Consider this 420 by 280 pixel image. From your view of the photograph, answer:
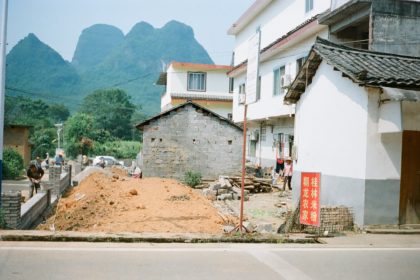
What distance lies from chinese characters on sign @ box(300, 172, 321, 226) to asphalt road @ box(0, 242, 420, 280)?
1184mm

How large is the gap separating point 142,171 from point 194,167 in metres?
2.98

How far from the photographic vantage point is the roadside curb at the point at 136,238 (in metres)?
7.33

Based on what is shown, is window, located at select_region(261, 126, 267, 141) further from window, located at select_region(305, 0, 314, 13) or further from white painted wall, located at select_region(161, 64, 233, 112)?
white painted wall, located at select_region(161, 64, 233, 112)

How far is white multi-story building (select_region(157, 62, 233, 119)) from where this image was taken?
3553 cm

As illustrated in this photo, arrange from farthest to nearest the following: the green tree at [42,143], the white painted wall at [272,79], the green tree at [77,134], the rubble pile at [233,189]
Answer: the green tree at [42,143]
the green tree at [77,134]
the white painted wall at [272,79]
the rubble pile at [233,189]

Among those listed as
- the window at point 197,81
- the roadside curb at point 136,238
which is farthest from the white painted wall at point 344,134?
the window at point 197,81

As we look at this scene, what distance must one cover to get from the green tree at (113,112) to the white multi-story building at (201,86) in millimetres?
Answer: 40705

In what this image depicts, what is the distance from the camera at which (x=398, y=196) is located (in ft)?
31.2

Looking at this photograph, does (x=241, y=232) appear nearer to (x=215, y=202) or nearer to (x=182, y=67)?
(x=215, y=202)

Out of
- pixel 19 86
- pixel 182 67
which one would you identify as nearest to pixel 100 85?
pixel 19 86

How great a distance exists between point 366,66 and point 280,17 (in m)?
13.5

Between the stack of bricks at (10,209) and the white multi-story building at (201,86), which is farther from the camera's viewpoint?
the white multi-story building at (201,86)

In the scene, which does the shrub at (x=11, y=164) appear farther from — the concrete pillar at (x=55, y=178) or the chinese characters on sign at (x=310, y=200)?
the chinese characters on sign at (x=310, y=200)

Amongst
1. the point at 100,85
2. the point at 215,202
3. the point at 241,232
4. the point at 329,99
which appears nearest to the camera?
the point at 241,232
